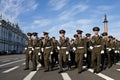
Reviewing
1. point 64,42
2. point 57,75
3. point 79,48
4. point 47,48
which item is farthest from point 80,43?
point 57,75

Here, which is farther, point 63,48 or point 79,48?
point 63,48

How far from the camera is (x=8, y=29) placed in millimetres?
135250

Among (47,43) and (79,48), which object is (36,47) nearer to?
(47,43)

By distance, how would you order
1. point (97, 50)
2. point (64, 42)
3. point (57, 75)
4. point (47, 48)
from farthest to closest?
point (47, 48) < point (64, 42) < point (97, 50) < point (57, 75)

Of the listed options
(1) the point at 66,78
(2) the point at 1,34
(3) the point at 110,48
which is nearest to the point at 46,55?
(1) the point at 66,78

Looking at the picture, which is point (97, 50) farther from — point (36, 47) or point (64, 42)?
point (36, 47)

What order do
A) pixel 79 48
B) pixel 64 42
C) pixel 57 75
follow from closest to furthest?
1. pixel 57 75
2. pixel 79 48
3. pixel 64 42

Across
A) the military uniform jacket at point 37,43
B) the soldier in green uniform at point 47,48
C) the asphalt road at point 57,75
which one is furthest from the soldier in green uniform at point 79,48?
the military uniform jacket at point 37,43

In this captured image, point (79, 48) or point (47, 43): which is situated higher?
point (47, 43)

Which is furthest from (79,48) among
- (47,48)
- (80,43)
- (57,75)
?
(57,75)

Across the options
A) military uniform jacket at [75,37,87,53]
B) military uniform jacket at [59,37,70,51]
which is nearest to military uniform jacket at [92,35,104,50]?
military uniform jacket at [75,37,87,53]

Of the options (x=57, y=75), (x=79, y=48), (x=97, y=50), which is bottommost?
(x=57, y=75)

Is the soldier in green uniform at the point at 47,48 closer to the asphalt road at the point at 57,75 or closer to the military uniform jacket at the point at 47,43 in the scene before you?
the military uniform jacket at the point at 47,43

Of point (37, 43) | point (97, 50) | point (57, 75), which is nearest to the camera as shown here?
point (57, 75)
